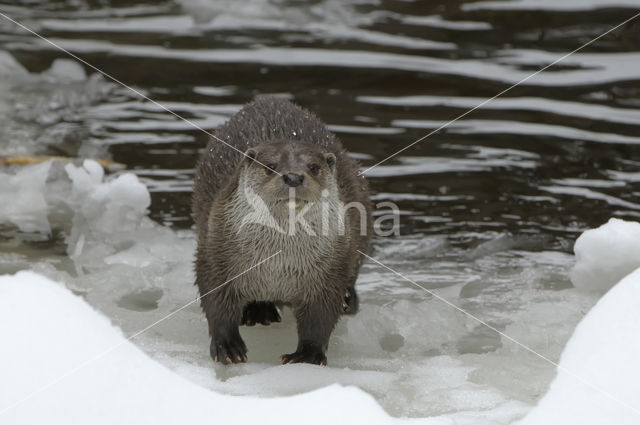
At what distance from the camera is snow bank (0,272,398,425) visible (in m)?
2.16

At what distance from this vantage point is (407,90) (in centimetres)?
580

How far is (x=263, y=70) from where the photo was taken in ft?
20.0

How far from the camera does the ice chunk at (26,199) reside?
4.05 meters

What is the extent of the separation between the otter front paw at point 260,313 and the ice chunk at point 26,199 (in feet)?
3.66

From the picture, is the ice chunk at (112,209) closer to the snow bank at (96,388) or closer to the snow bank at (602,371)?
the snow bank at (96,388)

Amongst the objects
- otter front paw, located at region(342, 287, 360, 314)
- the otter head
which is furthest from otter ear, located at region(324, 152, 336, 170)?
otter front paw, located at region(342, 287, 360, 314)

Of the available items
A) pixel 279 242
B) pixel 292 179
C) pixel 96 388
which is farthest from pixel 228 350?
pixel 96 388

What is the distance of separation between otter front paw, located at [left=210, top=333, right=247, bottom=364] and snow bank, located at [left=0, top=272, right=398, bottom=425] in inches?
18.8

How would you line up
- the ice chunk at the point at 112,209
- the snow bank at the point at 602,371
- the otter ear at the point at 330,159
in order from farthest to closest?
the ice chunk at the point at 112,209 → the otter ear at the point at 330,159 → the snow bank at the point at 602,371

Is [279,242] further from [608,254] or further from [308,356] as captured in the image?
[608,254]

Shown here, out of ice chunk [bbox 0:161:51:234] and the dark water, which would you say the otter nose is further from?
ice chunk [bbox 0:161:51:234]

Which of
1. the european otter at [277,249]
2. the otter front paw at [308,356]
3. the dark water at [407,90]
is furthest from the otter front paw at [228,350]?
the dark water at [407,90]

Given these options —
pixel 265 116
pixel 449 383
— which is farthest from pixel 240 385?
pixel 265 116

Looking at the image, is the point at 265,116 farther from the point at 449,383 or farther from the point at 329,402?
the point at 329,402
